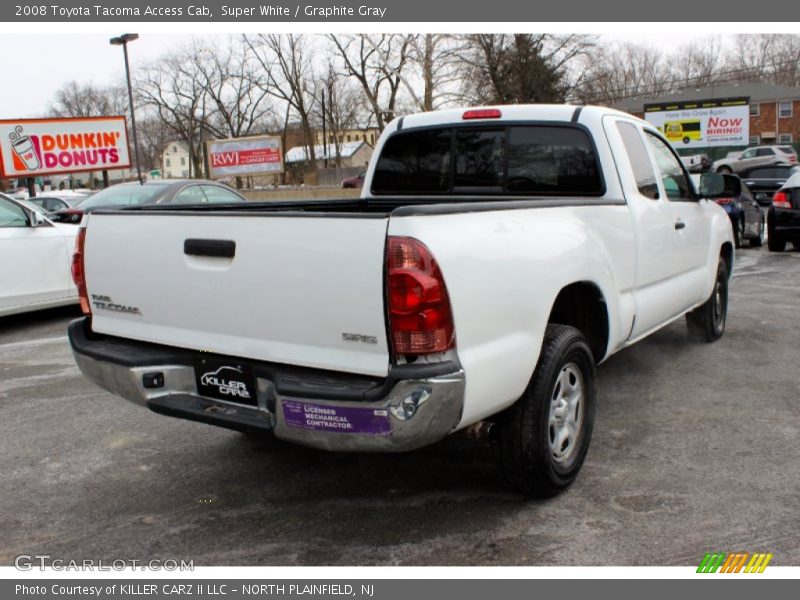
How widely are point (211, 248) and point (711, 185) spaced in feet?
13.9

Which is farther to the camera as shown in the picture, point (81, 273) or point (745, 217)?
point (745, 217)

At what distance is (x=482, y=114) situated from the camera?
499 centimetres

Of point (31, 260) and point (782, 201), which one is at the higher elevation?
point (31, 260)

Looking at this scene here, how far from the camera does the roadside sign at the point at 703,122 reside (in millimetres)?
43844

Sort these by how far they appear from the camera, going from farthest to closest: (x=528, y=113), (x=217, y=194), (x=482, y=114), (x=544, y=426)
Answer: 1. (x=217, y=194)
2. (x=482, y=114)
3. (x=528, y=113)
4. (x=544, y=426)

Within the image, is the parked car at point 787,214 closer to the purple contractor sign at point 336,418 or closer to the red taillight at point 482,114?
the red taillight at point 482,114

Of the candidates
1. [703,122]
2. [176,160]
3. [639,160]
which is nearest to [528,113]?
[639,160]

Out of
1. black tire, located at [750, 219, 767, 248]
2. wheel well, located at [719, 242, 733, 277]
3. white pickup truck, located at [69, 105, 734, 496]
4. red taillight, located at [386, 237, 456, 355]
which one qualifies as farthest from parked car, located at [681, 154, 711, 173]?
red taillight, located at [386, 237, 456, 355]

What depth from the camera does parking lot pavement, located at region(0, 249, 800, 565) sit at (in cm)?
327

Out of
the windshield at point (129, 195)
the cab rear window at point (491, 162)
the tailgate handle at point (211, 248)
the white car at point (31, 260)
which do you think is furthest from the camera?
the windshield at point (129, 195)

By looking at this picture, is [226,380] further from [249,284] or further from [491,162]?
[491,162]

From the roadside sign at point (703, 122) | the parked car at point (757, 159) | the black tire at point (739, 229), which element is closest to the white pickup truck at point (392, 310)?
the black tire at point (739, 229)

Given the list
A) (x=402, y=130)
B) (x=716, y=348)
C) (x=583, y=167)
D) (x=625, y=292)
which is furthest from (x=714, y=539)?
(x=716, y=348)

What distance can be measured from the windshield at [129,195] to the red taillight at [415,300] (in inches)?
312
